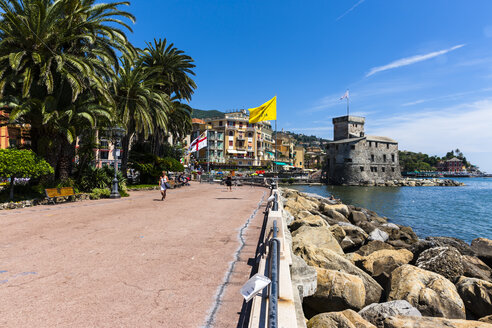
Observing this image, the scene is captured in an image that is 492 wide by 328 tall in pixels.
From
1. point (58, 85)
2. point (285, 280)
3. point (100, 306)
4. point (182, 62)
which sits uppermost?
point (182, 62)

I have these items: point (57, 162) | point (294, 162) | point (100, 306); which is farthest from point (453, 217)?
point (294, 162)

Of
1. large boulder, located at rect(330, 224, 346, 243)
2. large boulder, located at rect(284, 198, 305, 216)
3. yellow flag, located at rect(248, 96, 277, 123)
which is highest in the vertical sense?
yellow flag, located at rect(248, 96, 277, 123)

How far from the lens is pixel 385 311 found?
4.70 meters

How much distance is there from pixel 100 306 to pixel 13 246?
15.0 feet

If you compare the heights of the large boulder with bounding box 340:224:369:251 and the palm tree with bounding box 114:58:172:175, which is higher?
the palm tree with bounding box 114:58:172:175

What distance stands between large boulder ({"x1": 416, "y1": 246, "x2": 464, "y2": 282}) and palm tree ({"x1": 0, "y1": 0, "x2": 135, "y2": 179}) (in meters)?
15.6

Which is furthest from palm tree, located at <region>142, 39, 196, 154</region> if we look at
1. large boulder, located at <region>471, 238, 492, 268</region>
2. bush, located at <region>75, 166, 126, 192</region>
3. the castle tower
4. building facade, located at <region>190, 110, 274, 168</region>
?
the castle tower

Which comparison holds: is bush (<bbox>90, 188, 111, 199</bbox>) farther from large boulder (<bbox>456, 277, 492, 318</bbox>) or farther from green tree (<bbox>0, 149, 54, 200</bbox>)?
large boulder (<bbox>456, 277, 492, 318</bbox>)

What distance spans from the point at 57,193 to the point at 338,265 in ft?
46.7

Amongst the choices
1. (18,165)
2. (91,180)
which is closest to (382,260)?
(18,165)

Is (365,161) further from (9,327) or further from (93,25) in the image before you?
(9,327)

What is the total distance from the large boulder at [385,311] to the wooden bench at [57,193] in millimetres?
14881

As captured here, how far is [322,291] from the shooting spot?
5.37 meters

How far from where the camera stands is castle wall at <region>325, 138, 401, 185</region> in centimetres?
7750
